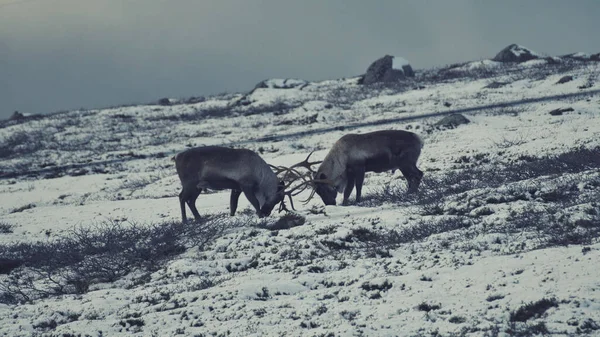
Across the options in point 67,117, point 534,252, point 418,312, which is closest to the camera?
point 418,312

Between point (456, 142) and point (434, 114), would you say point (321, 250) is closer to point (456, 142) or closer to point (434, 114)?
point (456, 142)

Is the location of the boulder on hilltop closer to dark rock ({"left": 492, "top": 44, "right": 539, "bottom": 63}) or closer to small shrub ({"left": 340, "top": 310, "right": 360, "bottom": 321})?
dark rock ({"left": 492, "top": 44, "right": 539, "bottom": 63})

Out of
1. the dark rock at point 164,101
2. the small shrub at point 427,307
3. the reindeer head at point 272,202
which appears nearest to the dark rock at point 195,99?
the dark rock at point 164,101

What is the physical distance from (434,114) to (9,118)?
28059 millimetres

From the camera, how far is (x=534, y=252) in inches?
283

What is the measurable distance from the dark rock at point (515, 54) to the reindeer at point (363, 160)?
105 feet

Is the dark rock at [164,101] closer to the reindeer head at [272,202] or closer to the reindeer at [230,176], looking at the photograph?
the reindeer at [230,176]

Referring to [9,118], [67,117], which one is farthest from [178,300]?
[9,118]

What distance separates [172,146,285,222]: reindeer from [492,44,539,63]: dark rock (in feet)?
110

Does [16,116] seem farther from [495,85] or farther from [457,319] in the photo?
[457,319]

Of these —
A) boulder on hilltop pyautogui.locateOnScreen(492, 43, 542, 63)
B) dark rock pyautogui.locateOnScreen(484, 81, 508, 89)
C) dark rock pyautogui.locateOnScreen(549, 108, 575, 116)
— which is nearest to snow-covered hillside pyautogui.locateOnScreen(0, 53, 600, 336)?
dark rock pyautogui.locateOnScreen(549, 108, 575, 116)

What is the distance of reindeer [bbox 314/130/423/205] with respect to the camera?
1326cm

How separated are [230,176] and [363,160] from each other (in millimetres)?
2430

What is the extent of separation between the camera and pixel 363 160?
13250 mm
